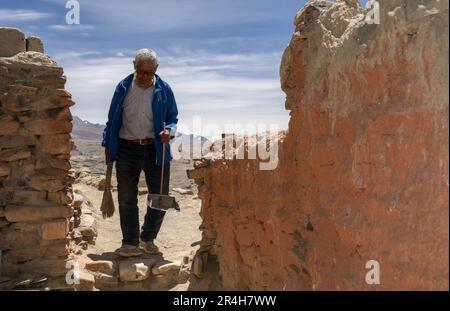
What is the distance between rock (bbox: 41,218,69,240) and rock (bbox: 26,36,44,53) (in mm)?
1509

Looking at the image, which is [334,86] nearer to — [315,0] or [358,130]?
[358,130]

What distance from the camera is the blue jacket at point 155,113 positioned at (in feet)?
15.6

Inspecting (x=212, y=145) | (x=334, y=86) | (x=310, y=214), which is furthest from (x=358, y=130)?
(x=212, y=145)

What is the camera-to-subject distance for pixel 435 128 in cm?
203

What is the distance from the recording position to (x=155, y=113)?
4.75 metres

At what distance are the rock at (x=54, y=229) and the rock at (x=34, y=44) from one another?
151 centimetres

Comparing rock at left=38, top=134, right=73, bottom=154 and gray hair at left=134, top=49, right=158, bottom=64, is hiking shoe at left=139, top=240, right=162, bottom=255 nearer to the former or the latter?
rock at left=38, top=134, right=73, bottom=154

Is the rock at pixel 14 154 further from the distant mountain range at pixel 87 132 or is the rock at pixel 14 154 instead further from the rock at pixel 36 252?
the distant mountain range at pixel 87 132

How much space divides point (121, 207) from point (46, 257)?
837mm

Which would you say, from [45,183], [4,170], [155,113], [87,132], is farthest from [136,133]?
[87,132]

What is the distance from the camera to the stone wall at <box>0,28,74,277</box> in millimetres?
4254

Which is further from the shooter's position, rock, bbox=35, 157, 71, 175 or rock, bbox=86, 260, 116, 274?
rock, bbox=86, 260, 116, 274

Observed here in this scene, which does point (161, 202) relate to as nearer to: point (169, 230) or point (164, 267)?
point (164, 267)

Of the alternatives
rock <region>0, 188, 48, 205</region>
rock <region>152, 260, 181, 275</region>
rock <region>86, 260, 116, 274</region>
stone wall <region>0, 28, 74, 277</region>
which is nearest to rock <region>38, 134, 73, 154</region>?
stone wall <region>0, 28, 74, 277</region>
